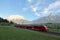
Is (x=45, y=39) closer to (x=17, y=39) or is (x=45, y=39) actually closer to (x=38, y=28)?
(x=17, y=39)

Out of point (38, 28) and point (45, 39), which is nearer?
point (45, 39)

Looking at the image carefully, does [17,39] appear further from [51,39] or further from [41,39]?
[51,39]

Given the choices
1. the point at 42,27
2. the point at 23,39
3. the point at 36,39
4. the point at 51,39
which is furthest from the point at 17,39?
the point at 42,27

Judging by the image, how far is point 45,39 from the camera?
23531 millimetres

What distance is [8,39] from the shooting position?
2273 centimetres

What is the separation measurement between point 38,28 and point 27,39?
69.0 feet

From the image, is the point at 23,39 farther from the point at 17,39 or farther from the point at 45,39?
the point at 45,39

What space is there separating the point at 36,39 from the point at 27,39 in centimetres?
126

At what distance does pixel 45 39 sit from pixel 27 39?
2.57 metres

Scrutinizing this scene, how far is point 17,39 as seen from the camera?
2284cm

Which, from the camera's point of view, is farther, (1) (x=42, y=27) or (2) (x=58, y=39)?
(1) (x=42, y=27)

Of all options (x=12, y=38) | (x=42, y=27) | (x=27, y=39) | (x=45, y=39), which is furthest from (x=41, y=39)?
(x=42, y=27)

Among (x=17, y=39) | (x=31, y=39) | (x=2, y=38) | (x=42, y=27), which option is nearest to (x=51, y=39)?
(x=31, y=39)

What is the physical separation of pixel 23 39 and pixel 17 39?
2.65 feet
